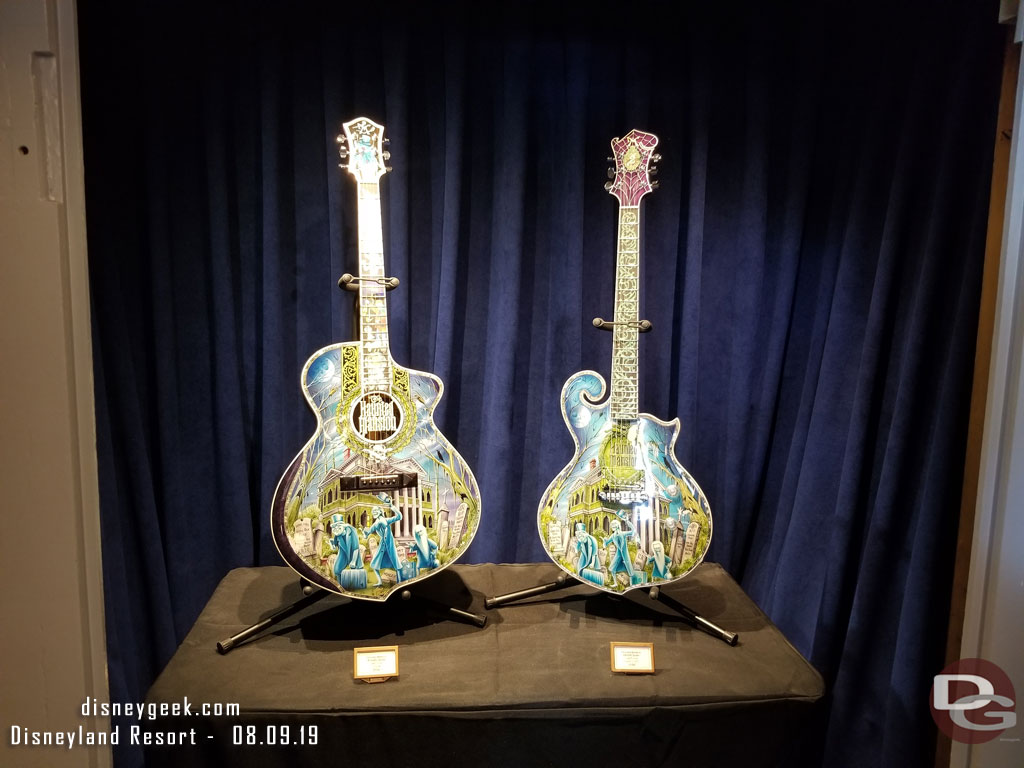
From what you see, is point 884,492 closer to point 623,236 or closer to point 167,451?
point 623,236

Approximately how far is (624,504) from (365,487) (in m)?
0.53

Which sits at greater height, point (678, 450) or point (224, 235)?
point (224, 235)

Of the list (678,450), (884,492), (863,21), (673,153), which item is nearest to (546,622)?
(678,450)

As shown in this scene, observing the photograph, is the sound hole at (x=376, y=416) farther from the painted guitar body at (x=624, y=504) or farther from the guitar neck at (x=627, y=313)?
the guitar neck at (x=627, y=313)

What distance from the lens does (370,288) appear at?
1.42m

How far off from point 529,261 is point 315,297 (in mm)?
526

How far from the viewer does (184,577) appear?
1760 mm

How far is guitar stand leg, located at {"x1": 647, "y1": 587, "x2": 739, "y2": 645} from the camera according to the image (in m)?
1.50

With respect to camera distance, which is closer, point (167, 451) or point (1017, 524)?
point (1017, 524)

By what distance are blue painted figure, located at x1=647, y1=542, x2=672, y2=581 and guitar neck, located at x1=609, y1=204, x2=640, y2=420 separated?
284mm

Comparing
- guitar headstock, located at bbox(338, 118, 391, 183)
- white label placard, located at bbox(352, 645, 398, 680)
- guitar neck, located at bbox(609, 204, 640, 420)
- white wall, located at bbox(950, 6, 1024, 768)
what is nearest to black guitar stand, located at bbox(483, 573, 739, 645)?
white label placard, located at bbox(352, 645, 398, 680)

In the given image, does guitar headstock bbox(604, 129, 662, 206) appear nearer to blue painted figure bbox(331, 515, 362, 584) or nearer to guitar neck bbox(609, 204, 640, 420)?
guitar neck bbox(609, 204, 640, 420)

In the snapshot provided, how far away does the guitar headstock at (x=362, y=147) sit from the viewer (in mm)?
1428

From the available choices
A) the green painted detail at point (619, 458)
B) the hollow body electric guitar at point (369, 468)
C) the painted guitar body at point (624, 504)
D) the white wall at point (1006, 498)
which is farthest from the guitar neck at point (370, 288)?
the white wall at point (1006, 498)
